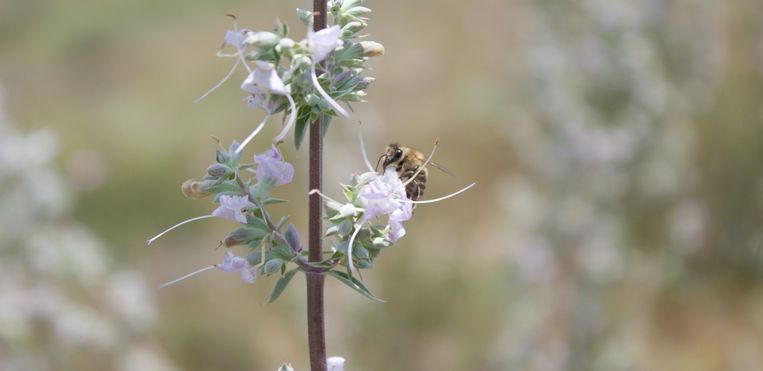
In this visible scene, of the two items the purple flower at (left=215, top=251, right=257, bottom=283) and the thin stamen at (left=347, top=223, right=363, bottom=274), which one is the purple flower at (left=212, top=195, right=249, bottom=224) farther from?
the thin stamen at (left=347, top=223, right=363, bottom=274)

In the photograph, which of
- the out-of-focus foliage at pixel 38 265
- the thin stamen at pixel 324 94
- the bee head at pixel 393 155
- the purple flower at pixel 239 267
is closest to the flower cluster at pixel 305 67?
the thin stamen at pixel 324 94

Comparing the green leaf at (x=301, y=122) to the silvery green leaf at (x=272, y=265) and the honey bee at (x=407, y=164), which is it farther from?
the honey bee at (x=407, y=164)

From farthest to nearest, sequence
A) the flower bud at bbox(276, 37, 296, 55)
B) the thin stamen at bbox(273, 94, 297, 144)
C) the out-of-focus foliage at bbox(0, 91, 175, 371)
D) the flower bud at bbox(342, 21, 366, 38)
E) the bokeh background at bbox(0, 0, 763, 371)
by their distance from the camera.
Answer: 1. the bokeh background at bbox(0, 0, 763, 371)
2. the out-of-focus foliage at bbox(0, 91, 175, 371)
3. the flower bud at bbox(342, 21, 366, 38)
4. the flower bud at bbox(276, 37, 296, 55)
5. the thin stamen at bbox(273, 94, 297, 144)

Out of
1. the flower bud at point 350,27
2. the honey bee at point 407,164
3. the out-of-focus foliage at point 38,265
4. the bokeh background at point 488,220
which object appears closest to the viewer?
the flower bud at point 350,27

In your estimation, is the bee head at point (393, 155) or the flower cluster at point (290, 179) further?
the bee head at point (393, 155)

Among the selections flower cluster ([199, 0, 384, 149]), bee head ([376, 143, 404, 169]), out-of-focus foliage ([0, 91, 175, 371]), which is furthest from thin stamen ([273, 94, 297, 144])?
out-of-focus foliage ([0, 91, 175, 371])

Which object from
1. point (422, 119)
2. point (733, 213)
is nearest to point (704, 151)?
point (733, 213)
